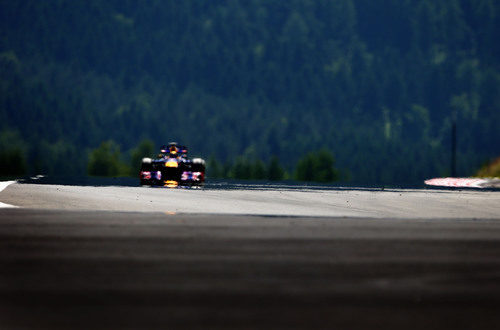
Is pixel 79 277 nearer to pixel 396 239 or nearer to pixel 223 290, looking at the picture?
pixel 223 290

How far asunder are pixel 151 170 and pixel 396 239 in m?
28.4

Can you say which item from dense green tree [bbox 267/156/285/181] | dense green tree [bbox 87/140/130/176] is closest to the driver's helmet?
dense green tree [bbox 267/156/285/181]

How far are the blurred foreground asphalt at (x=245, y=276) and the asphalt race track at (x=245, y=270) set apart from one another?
0.02 m

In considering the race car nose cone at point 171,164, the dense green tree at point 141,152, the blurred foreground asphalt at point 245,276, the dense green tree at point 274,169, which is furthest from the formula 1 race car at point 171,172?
the dense green tree at point 141,152

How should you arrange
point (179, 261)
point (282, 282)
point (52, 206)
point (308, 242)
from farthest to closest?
point (52, 206) → point (308, 242) → point (179, 261) → point (282, 282)

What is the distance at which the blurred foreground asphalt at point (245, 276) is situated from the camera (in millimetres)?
9789

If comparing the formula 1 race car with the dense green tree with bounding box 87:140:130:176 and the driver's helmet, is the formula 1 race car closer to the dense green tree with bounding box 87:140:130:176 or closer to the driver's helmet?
the driver's helmet

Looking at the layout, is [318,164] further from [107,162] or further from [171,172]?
[171,172]

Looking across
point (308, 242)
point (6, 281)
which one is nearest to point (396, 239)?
point (308, 242)

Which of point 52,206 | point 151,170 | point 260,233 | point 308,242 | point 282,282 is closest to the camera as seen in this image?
point 282,282

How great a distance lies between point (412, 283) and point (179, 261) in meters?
3.48

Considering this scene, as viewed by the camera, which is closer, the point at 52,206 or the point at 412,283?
the point at 412,283

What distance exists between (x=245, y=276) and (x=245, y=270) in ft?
1.97

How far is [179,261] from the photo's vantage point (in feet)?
47.1
